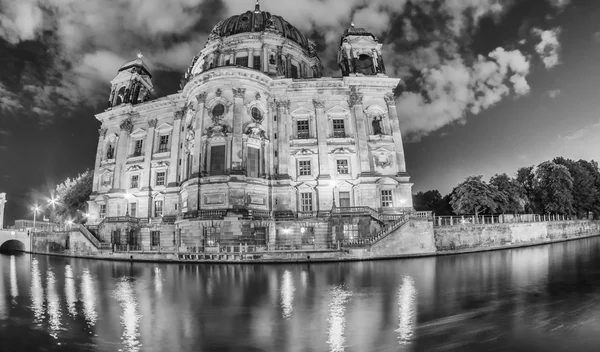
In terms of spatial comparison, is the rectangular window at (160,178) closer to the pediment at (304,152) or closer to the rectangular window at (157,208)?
the rectangular window at (157,208)

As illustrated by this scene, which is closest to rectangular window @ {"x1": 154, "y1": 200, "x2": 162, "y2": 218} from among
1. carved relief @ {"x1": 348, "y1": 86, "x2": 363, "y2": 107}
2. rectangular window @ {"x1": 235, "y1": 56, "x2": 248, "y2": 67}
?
rectangular window @ {"x1": 235, "y1": 56, "x2": 248, "y2": 67}

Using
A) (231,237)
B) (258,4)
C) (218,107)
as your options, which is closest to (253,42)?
(258,4)

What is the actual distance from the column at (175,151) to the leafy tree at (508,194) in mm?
40431

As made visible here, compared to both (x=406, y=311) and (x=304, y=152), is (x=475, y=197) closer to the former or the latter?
(x=304, y=152)

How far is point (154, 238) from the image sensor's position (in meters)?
35.9

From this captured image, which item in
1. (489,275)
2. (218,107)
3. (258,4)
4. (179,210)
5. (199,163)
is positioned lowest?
(489,275)

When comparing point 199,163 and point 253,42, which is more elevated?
point 253,42

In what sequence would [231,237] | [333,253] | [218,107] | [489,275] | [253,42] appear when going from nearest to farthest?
1. [489,275]
2. [333,253]
3. [231,237]
4. [218,107]
5. [253,42]

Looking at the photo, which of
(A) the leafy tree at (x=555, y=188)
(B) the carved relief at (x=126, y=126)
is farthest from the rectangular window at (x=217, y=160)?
(A) the leafy tree at (x=555, y=188)

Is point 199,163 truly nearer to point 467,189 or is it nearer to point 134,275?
point 134,275

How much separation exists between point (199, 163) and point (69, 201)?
114 feet

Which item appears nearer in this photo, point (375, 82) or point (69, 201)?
point (375, 82)

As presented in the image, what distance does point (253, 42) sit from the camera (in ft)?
145

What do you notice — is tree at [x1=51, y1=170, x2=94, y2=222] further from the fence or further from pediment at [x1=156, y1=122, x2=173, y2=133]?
the fence
